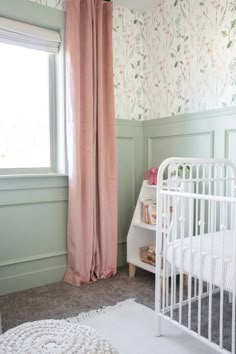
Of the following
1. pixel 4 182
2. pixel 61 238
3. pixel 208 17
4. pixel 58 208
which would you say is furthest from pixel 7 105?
pixel 208 17

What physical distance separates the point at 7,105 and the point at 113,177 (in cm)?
97

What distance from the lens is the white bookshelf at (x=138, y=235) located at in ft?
8.13

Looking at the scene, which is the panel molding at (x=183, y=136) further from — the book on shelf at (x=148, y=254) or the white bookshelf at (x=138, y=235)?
the book on shelf at (x=148, y=254)

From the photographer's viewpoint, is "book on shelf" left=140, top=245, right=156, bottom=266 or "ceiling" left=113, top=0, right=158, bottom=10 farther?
"ceiling" left=113, top=0, right=158, bottom=10

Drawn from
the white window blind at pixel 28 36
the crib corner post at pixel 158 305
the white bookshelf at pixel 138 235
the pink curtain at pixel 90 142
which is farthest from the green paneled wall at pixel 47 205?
the crib corner post at pixel 158 305

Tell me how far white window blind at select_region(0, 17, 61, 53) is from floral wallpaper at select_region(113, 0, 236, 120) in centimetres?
58

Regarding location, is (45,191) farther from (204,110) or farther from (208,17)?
(208,17)

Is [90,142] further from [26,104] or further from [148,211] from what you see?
[148,211]

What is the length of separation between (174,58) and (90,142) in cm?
100

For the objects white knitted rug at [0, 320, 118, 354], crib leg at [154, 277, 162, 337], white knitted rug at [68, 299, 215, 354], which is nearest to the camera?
white knitted rug at [0, 320, 118, 354]

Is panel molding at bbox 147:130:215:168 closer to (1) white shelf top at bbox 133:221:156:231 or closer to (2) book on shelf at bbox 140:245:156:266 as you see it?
(1) white shelf top at bbox 133:221:156:231

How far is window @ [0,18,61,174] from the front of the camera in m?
2.28

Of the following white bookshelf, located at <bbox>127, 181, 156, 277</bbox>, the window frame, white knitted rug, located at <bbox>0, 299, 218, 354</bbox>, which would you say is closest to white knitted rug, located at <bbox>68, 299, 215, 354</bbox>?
white knitted rug, located at <bbox>0, 299, 218, 354</bbox>

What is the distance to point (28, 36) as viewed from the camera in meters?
2.22
